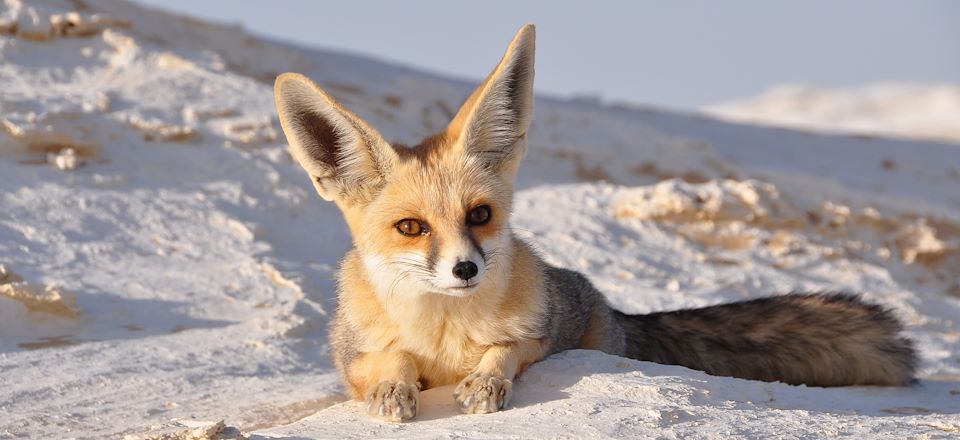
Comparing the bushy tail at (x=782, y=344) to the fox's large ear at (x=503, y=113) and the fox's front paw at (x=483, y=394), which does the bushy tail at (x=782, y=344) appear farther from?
the fox's front paw at (x=483, y=394)

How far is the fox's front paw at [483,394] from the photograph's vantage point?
4.01 meters

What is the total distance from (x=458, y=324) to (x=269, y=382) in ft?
4.61

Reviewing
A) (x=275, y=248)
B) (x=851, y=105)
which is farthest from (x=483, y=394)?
(x=851, y=105)

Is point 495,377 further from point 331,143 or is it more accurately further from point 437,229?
point 331,143

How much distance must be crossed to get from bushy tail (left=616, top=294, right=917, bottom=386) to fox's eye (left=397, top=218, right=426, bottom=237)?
4.93 ft

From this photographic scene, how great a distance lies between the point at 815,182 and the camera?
37.5 feet

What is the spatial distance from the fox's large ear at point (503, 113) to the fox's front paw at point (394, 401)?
102 centimetres

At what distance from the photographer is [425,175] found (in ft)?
14.4

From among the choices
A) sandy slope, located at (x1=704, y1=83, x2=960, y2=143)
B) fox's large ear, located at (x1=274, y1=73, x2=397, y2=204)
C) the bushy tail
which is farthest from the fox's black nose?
sandy slope, located at (x1=704, y1=83, x2=960, y2=143)

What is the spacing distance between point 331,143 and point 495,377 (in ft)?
3.96

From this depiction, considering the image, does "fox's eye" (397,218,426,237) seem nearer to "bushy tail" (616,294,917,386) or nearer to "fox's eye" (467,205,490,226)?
"fox's eye" (467,205,490,226)

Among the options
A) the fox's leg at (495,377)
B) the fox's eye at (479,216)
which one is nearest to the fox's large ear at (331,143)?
the fox's eye at (479,216)

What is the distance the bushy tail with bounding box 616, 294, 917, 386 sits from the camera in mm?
5344

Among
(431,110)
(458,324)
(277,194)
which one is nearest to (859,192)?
(431,110)
